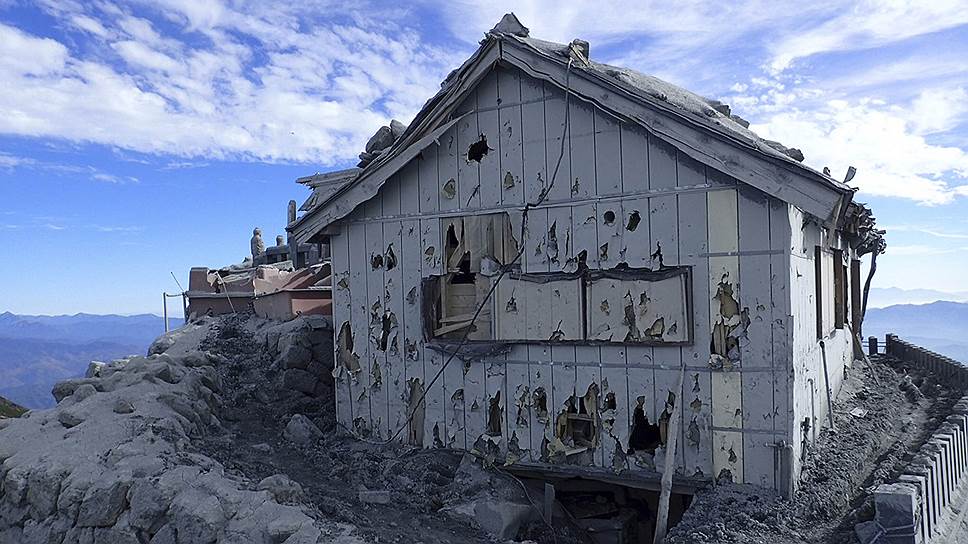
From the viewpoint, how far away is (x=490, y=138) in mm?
8531

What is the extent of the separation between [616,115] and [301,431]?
576cm

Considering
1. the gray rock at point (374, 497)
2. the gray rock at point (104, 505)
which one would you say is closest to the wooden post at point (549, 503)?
the gray rock at point (374, 497)

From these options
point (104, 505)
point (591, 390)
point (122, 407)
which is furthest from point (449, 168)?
point (104, 505)

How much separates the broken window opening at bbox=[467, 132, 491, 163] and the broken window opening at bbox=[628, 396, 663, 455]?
11.6 ft

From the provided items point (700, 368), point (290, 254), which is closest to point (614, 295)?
point (700, 368)

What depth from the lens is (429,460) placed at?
8.60 m

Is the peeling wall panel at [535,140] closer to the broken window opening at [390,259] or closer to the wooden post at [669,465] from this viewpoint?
the broken window opening at [390,259]

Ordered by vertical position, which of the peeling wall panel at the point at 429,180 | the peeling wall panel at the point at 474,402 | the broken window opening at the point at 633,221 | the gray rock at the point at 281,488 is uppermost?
the peeling wall panel at the point at 429,180

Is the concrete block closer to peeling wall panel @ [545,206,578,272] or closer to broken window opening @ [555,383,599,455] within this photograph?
broken window opening @ [555,383,599,455]

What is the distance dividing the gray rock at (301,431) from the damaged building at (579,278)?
0.58 m

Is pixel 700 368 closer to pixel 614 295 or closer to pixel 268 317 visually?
pixel 614 295

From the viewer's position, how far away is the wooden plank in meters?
8.31

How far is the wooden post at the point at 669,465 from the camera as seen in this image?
7.01 metres

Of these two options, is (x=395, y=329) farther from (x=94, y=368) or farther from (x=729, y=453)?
(x=94, y=368)
